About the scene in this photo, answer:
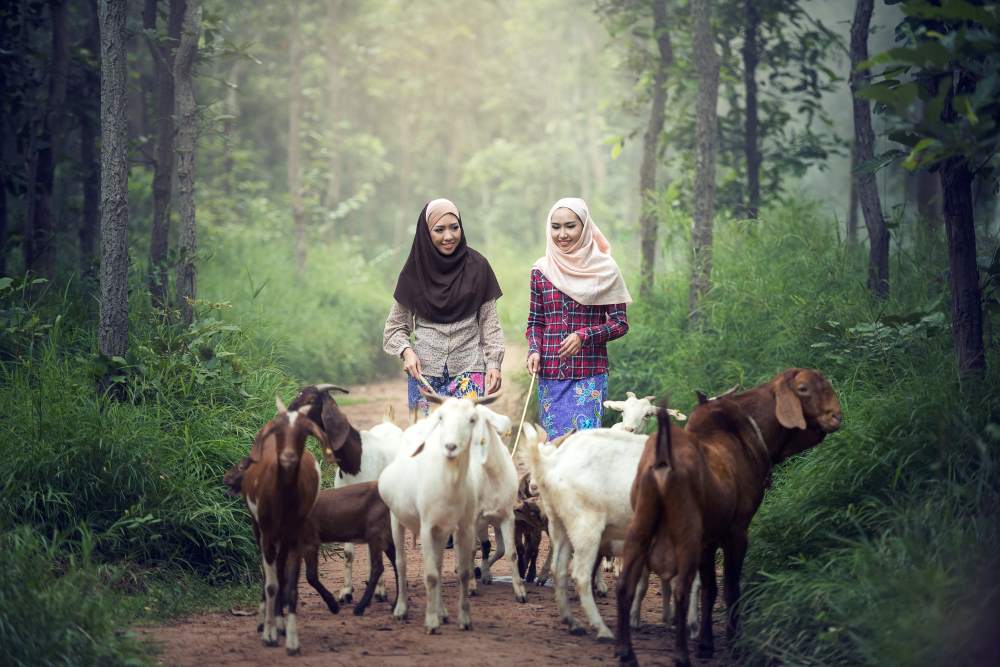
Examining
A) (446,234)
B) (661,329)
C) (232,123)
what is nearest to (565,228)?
(446,234)

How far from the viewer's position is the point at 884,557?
16.8 ft

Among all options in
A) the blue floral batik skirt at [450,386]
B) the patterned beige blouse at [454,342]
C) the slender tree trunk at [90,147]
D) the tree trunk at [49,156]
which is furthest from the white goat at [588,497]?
the slender tree trunk at [90,147]

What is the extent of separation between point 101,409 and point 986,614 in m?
5.81

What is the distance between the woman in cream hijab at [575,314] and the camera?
7355 millimetres

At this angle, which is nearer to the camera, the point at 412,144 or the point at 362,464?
the point at 362,464

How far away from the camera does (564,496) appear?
19.8 feet

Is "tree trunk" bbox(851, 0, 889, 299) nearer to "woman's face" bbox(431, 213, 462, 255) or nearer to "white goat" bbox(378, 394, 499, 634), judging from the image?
"woman's face" bbox(431, 213, 462, 255)

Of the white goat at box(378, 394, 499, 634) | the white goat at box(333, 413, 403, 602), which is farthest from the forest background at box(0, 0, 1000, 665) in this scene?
the white goat at box(378, 394, 499, 634)

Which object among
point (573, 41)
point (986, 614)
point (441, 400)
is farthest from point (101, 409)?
point (573, 41)

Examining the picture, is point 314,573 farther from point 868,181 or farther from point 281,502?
point 868,181

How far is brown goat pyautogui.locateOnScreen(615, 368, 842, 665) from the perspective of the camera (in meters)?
5.14

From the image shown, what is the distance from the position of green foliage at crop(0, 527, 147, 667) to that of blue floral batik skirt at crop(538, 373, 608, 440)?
3.17m

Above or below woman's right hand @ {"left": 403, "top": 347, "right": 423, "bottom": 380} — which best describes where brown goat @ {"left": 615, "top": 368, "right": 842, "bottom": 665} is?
below

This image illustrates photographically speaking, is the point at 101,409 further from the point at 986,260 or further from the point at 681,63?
the point at 681,63
